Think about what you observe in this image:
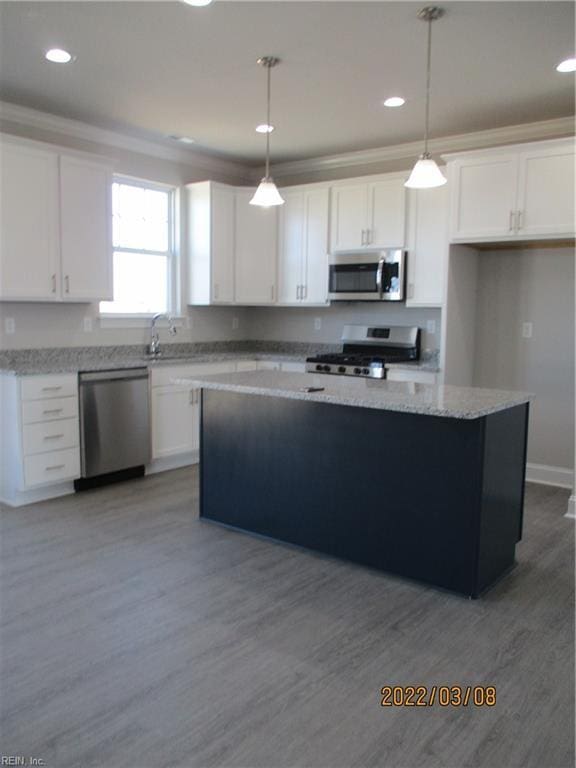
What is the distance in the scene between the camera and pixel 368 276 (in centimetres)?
541

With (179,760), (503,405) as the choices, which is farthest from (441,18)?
(179,760)

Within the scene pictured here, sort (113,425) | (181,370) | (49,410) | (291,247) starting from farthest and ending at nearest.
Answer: (291,247), (181,370), (113,425), (49,410)

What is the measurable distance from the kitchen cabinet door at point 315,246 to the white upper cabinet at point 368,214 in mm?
92

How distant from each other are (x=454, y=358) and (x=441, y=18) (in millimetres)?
2472

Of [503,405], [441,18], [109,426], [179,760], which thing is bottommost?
[179,760]

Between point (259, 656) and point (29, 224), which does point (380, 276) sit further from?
point (259, 656)

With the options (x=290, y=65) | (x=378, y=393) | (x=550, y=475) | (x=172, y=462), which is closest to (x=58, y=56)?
(x=290, y=65)

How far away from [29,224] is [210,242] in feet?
5.78

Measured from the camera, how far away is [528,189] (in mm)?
4254

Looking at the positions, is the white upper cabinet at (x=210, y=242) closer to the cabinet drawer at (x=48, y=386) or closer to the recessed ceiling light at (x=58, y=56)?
the cabinet drawer at (x=48, y=386)

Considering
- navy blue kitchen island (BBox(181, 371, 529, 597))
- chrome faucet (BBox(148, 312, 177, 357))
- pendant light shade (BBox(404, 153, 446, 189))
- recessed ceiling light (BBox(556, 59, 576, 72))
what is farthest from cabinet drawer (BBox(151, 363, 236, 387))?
recessed ceiling light (BBox(556, 59, 576, 72))

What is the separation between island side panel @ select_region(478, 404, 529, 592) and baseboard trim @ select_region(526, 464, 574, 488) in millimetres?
1684

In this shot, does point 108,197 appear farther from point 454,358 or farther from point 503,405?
point 503,405

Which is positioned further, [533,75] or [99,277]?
[99,277]
